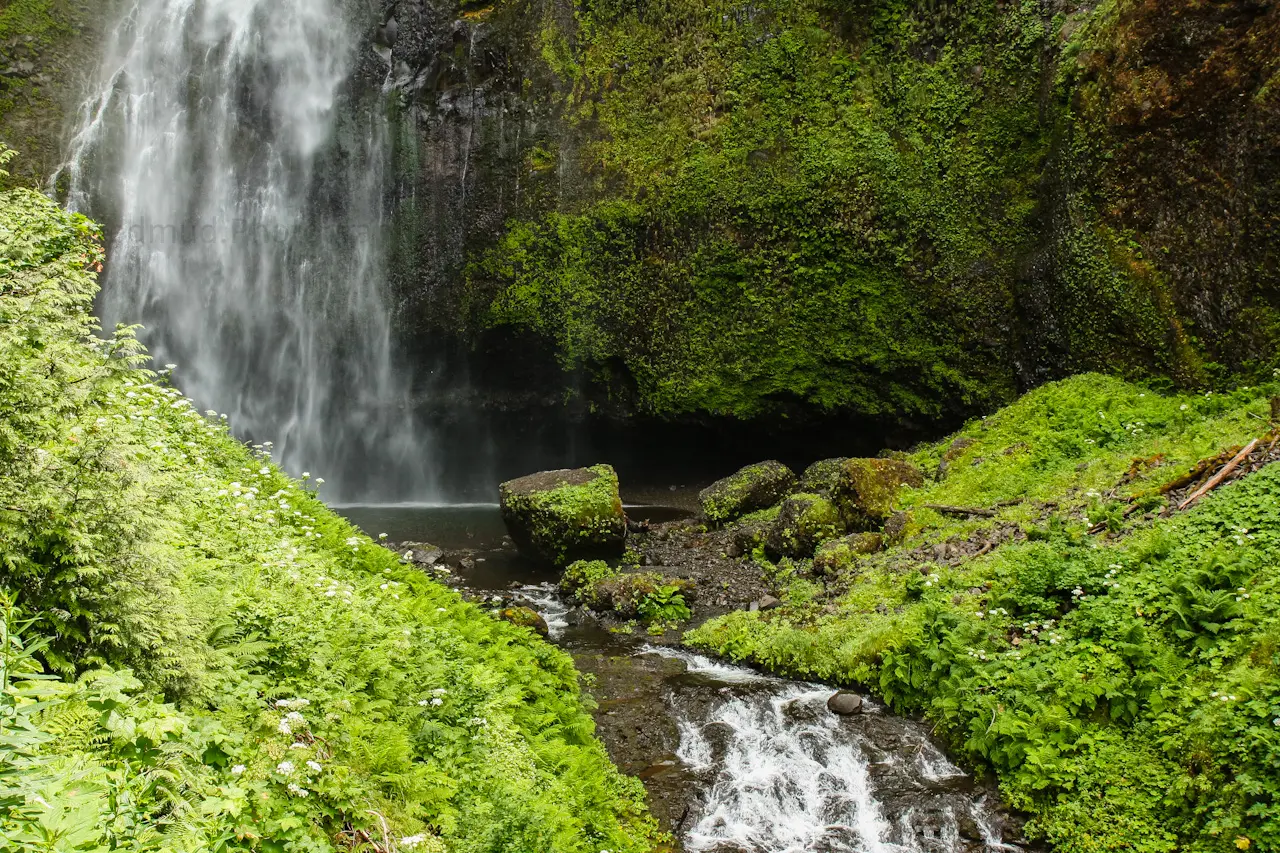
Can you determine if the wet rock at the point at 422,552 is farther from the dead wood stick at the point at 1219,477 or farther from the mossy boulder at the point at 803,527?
the dead wood stick at the point at 1219,477

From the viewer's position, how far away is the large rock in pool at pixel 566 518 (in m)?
13.8

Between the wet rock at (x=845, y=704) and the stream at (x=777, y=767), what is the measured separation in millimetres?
69

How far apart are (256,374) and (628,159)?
1091cm

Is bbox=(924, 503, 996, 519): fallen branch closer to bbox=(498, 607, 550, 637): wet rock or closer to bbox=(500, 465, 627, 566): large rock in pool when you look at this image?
bbox=(500, 465, 627, 566): large rock in pool

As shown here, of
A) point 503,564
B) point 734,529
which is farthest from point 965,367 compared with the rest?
point 503,564

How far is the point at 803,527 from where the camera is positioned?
12539mm

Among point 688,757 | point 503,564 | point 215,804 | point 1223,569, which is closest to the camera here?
point 215,804

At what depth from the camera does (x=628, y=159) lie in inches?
787

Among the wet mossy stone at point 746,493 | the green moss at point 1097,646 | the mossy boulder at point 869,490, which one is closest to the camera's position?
the green moss at point 1097,646

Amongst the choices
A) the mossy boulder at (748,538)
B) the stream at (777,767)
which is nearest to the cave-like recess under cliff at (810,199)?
the mossy boulder at (748,538)

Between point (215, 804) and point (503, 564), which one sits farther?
point (503, 564)

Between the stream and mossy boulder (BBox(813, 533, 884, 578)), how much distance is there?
261 centimetres

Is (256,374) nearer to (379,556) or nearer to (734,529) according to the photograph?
(734,529)

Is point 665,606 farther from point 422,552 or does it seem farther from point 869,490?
point 422,552
